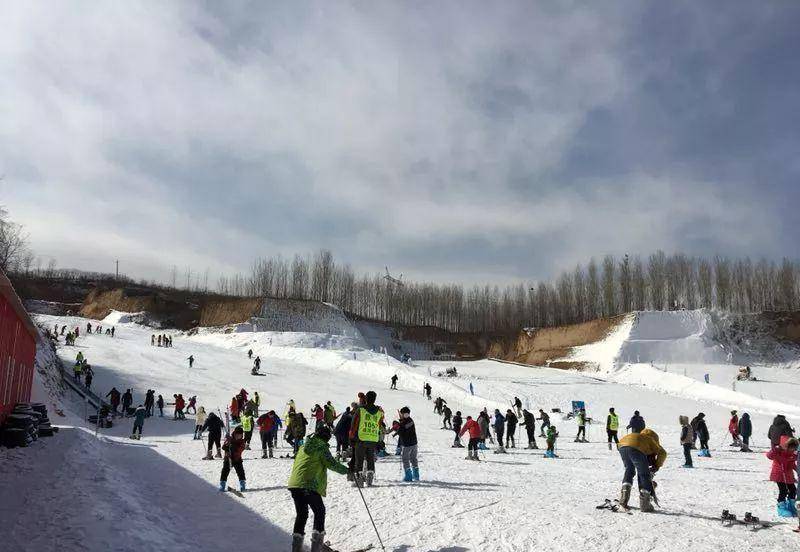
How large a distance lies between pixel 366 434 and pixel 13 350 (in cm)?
1224

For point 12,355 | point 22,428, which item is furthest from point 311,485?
point 12,355

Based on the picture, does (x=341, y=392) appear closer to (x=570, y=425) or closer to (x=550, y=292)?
(x=570, y=425)

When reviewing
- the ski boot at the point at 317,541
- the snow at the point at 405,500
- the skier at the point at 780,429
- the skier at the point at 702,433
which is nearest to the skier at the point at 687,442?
the snow at the point at 405,500

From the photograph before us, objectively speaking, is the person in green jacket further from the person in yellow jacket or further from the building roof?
the building roof

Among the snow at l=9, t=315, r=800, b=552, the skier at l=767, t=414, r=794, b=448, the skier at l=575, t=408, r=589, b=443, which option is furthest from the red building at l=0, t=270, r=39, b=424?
the skier at l=575, t=408, r=589, b=443

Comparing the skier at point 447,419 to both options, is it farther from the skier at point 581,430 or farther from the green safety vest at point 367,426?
the green safety vest at point 367,426

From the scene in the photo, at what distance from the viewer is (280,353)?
53.3 m

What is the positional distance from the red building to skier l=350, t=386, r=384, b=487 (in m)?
8.58

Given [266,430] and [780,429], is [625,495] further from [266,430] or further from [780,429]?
[266,430]

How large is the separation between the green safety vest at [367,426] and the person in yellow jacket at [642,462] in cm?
407

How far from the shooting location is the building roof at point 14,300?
12422 millimetres

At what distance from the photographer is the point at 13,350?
1552 centimetres

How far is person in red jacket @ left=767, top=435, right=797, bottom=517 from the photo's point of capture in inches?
316

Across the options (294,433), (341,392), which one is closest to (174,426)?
(294,433)
